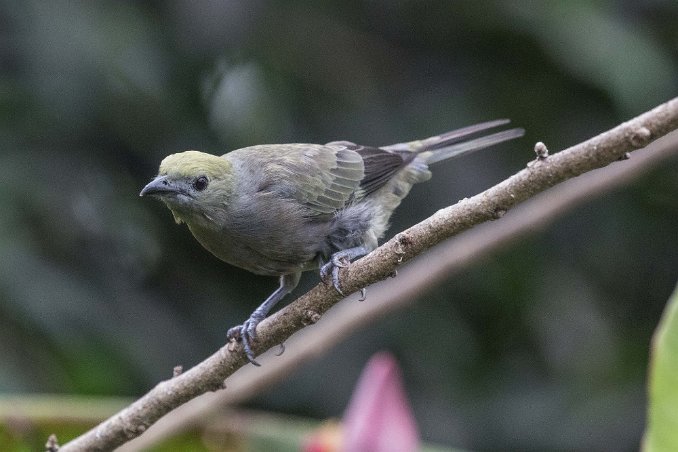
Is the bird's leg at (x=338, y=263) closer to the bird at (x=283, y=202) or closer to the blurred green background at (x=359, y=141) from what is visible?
the bird at (x=283, y=202)

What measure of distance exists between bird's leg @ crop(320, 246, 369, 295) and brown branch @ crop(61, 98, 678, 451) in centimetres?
4

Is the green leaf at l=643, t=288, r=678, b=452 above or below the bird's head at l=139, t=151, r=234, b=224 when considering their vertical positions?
below

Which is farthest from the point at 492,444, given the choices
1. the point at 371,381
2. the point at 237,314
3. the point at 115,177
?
the point at 371,381

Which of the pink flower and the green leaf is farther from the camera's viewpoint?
the pink flower

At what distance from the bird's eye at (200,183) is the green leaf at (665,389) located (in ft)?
5.65

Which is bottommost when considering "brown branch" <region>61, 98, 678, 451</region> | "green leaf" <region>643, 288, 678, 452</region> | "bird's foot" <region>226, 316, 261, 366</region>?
"green leaf" <region>643, 288, 678, 452</region>

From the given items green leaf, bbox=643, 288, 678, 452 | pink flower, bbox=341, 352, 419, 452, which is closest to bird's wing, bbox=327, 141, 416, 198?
pink flower, bbox=341, 352, 419, 452

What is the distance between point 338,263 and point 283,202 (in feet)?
2.13

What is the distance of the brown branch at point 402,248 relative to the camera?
231cm

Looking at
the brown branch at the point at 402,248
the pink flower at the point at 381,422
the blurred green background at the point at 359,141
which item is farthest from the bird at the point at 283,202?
the blurred green background at the point at 359,141

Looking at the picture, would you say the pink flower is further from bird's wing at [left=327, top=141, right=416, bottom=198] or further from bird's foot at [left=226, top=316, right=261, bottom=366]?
bird's wing at [left=327, top=141, right=416, bottom=198]

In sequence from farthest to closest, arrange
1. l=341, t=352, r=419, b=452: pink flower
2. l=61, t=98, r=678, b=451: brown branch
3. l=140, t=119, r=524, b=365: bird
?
l=140, t=119, r=524, b=365: bird
l=341, t=352, r=419, b=452: pink flower
l=61, t=98, r=678, b=451: brown branch

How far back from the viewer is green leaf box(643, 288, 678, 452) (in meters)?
2.48

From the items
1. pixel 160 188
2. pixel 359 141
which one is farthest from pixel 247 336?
pixel 359 141
